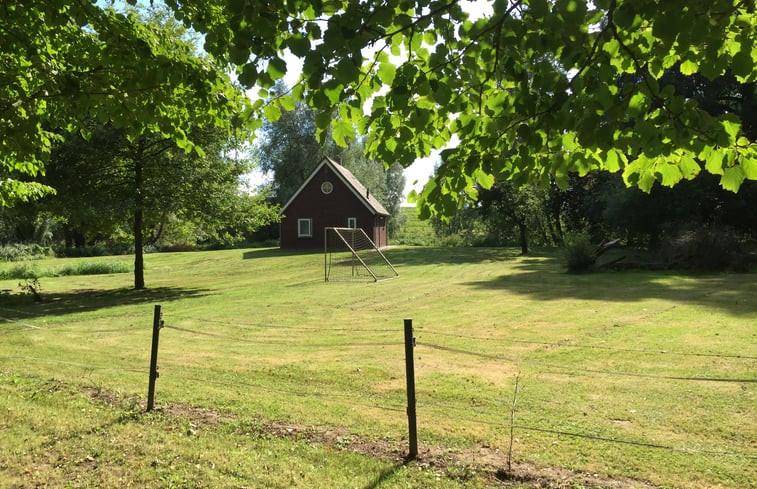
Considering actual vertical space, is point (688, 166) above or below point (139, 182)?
below

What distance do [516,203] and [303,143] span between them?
3040cm

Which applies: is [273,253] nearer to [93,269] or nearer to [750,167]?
[93,269]

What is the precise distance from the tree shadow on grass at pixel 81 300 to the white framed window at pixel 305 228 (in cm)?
2185

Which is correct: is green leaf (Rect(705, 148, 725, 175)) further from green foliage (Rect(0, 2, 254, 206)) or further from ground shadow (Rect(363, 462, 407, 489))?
green foliage (Rect(0, 2, 254, 206))

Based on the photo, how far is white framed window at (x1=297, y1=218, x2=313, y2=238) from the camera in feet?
145

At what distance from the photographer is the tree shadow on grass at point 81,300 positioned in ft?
53.5

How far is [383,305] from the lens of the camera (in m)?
15.9

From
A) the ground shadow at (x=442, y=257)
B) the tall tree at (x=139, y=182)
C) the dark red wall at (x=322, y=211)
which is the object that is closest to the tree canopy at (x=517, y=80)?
the tall tree at (x=139, y=182)

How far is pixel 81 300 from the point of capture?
19.1m

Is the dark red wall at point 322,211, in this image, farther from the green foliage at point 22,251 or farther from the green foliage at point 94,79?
the green foliage at point 94,79

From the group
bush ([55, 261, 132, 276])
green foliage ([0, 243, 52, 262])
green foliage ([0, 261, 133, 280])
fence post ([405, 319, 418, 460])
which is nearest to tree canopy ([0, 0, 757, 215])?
fence post ([405, 319, 418, 460])

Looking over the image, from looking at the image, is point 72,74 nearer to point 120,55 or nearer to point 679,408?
point 120,55

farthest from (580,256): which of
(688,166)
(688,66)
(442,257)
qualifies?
(688,166)

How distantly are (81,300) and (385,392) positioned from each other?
52.8ft
